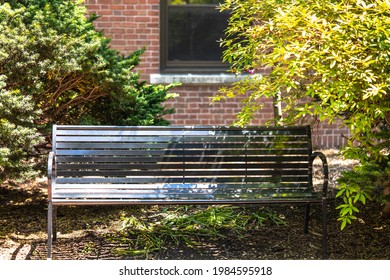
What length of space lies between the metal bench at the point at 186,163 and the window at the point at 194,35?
4.23m

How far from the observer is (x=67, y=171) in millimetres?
5434

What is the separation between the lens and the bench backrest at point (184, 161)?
17.8 ft

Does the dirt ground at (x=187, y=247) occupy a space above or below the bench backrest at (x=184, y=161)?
below

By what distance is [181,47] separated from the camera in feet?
32.1

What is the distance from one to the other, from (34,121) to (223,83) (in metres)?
3.94

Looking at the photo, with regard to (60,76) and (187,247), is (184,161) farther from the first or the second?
(60,76)

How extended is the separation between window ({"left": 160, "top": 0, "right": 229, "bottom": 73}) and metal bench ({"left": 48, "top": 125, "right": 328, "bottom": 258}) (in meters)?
4.23

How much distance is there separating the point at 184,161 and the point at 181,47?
4.48 m

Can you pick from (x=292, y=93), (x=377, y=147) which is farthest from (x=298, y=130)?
(x=377, y=147)

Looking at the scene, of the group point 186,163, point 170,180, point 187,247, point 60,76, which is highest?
point 60,76

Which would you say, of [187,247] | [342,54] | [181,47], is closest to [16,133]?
[187,247]

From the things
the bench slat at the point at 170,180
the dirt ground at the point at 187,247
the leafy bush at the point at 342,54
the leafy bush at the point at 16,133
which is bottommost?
the dirt ground at the point at 187,247

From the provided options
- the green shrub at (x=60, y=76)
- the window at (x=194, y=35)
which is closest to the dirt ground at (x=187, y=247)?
the green shrub at (x=60, y=76)

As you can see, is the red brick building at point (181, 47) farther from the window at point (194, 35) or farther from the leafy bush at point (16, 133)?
the leafy bush at point (16, 133)
